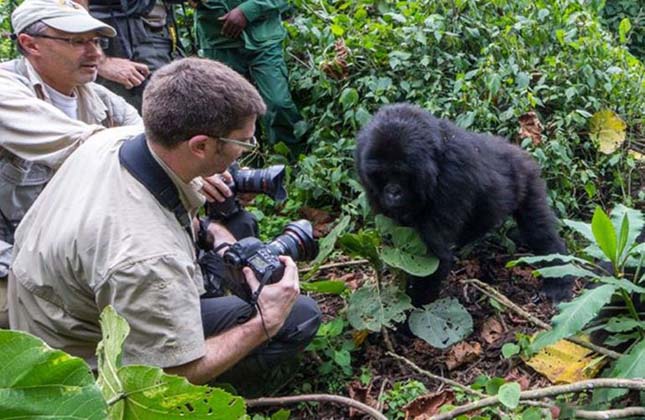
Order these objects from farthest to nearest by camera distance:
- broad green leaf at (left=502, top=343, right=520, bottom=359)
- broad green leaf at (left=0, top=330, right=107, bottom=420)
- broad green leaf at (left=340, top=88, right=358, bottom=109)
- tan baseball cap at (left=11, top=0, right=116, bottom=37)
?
1. broad green leaf at (left=340, top=88, right=358, bottom=109)
2. tan baseball cap at (left=11, top=0, right=116, bottom=37)
3. broad green leaf at (left=502, top=343, right=520, bottom=359)
4. broad green leaf at (left=0, top=330, right=107, bottom=420)

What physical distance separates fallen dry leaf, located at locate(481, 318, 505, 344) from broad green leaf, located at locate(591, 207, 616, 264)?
1074mm

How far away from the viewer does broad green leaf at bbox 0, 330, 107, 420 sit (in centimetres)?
104

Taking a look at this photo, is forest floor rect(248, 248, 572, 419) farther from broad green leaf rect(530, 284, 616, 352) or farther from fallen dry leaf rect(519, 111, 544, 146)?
fallen dry leaf rect(519, 111, 544, 146)

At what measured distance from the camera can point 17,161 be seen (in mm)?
3432

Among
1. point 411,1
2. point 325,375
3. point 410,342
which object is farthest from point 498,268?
point 411,1

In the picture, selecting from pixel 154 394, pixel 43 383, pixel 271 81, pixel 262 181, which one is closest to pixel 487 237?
pixel 262 181

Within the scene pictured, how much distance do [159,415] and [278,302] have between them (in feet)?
5.13

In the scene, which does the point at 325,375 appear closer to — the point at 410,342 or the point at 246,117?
the point at 410,342

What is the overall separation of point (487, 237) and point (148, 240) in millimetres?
2511

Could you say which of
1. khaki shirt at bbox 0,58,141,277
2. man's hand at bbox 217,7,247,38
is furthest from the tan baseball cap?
man's hand at bbox 217,7,247,38

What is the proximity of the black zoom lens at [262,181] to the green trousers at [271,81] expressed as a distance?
6.46ft

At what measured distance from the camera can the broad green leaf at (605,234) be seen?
2.82m

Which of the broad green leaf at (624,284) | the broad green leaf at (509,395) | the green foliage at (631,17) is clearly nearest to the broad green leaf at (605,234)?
the broad green leaf at (624,284)

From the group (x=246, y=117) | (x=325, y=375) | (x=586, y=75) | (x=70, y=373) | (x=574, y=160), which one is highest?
(x=70, y=373)
